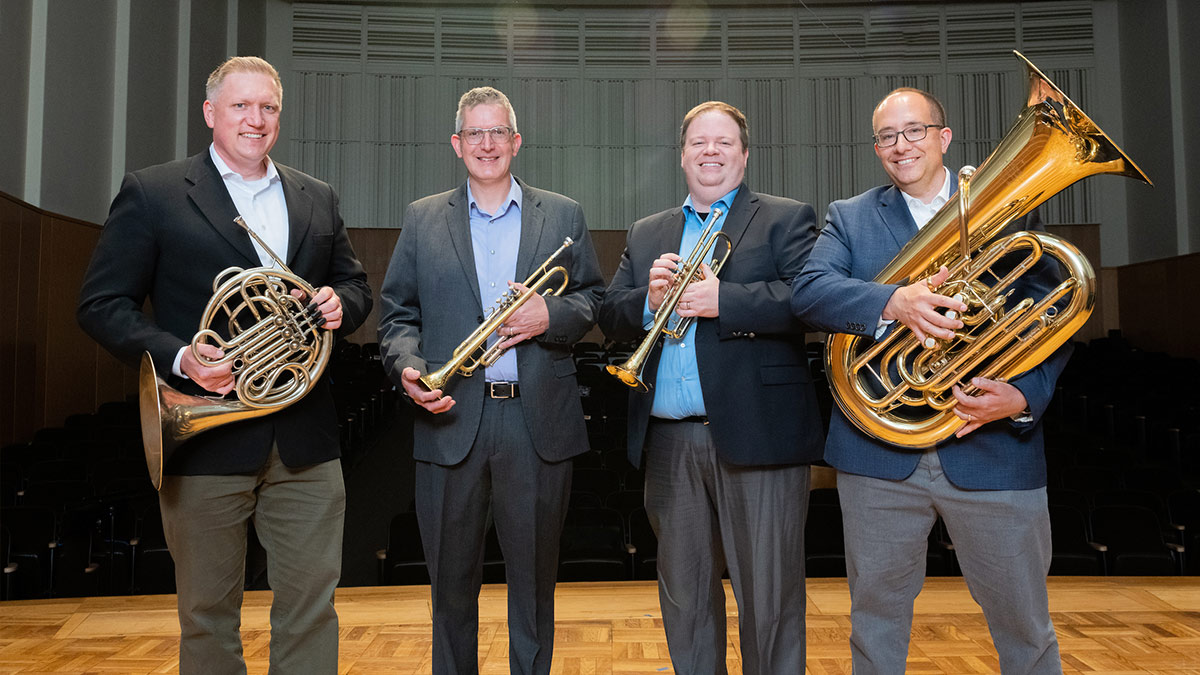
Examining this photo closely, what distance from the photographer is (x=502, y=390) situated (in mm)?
2578

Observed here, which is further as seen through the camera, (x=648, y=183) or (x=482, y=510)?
(x=648, y=183)

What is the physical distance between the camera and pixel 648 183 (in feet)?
46.7

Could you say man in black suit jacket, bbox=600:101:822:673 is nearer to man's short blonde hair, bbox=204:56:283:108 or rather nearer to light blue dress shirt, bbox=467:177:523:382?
light blue dress shirt, bbox=467:177:523:382

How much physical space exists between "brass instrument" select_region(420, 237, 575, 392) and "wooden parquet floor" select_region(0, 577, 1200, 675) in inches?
51.2

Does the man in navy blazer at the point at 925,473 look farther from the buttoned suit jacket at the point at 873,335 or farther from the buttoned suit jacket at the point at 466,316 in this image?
the buttoned suit jacket at the point at 466,316

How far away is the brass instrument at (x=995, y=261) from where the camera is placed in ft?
6.60

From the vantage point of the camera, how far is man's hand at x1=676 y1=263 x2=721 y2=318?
2.45 meters

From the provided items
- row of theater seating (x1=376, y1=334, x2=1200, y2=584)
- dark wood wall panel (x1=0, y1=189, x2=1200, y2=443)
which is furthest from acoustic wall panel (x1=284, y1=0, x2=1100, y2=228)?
row of theater seating (x1=376, y1=334, x2=1200, y2=584)

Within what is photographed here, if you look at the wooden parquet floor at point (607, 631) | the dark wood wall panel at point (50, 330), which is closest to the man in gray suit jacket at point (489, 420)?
the wooden parquet floor at point (607, 631)

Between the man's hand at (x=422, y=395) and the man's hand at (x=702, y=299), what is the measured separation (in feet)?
2.43

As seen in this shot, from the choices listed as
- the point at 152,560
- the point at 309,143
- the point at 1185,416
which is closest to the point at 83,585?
the point at 152,560

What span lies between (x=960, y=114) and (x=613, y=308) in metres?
13.2

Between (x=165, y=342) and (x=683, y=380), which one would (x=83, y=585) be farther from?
(x=683, y=380)

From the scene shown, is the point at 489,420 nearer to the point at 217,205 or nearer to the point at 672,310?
the point at 672,310
